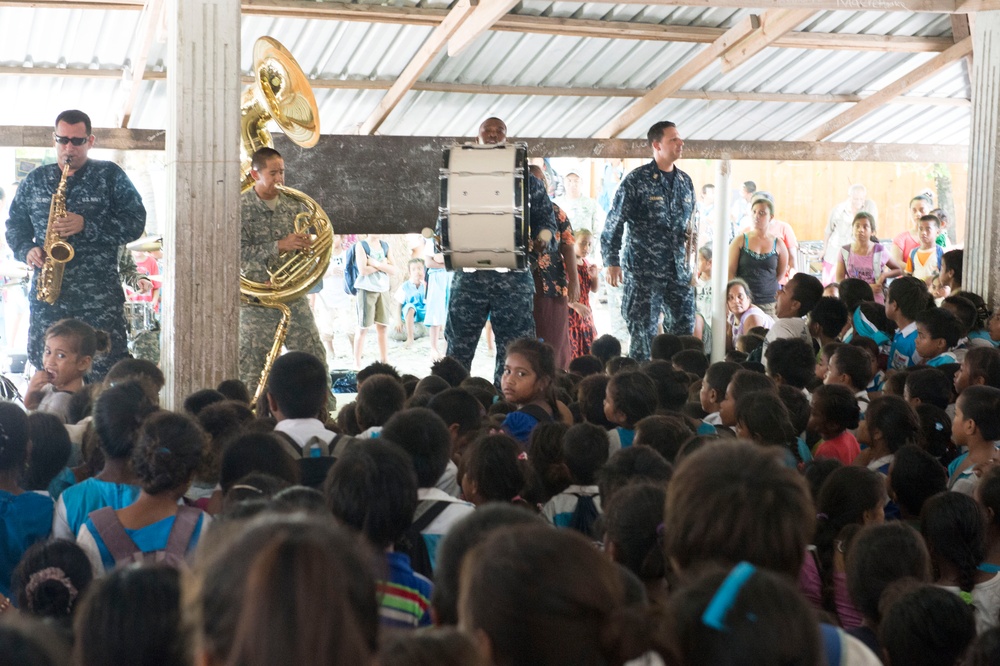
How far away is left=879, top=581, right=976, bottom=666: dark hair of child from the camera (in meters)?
2.23

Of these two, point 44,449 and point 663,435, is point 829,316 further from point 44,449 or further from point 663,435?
point 44,449

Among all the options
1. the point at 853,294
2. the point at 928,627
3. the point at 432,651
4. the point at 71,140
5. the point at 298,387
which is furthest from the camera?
the point at 853,294

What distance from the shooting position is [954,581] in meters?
2.85

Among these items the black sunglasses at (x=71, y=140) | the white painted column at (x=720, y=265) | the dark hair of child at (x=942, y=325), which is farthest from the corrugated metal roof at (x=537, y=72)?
the dark hair of child at (x=942, y=325)

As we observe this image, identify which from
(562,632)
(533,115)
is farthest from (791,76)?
(562,632)

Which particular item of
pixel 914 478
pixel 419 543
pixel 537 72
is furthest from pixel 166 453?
pixel 537 72

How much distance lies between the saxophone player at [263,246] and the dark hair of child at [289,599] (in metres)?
4.81

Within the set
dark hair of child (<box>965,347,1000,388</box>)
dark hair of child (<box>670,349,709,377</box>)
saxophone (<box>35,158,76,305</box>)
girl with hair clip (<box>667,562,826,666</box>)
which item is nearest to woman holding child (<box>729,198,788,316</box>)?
dark hair of child (<box>670,349,709,377</box>)

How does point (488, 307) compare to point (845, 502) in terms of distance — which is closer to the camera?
point (845, 502)

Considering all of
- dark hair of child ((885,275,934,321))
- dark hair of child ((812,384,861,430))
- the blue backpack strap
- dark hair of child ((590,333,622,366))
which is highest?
dark hair of child ((885,275,934,321))

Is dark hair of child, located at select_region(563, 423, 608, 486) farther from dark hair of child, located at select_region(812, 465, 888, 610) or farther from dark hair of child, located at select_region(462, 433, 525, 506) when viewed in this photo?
dark hair of child, located at select_region(812, 465, 888, 610)

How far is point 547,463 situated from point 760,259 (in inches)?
229

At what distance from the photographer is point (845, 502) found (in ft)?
10.3

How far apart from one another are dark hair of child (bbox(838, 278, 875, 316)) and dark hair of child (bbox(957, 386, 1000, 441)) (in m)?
3.01
